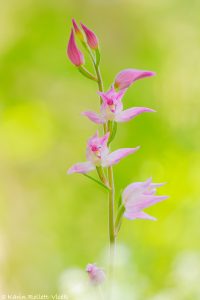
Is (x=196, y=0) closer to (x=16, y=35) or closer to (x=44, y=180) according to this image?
(x=16, y=35)

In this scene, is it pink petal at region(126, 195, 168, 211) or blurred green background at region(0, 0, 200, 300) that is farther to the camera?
blurred green background at region(0, 0, 200, 300)

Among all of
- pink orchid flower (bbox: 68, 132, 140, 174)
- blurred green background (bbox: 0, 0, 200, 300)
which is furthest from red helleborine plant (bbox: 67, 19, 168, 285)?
blurred green background (bbox: 0, 0, 200, 300)

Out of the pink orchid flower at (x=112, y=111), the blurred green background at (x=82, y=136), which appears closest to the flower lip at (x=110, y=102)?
the pink orchid flower at (x=112, y=111)

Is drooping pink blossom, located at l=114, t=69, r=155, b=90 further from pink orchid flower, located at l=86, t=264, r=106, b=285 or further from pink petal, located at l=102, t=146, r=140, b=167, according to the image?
pink orchid flower, located at l=86, t=264, r=106, b=285

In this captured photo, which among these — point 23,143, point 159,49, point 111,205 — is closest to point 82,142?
point 23,143

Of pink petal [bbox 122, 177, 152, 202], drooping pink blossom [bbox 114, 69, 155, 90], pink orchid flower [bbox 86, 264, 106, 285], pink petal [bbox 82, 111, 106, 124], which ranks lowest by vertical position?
pink orchid flower [bbox 86, 264, 106, 285]

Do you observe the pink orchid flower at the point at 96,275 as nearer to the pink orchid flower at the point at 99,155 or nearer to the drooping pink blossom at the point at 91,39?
the pink orchid flower at the point at 99,155
